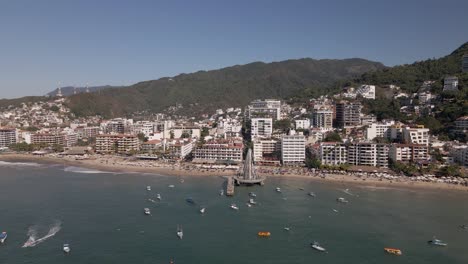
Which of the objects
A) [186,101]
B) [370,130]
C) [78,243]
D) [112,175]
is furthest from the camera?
[186,101]

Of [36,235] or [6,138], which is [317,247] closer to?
[36,235]

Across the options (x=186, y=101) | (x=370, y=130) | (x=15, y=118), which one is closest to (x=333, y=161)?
(x=370, y=130)

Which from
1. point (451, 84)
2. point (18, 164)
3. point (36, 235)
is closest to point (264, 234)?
Answer: point (36, 235)

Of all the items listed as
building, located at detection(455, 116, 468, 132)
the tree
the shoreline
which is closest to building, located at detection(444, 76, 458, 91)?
building, located at detection(455, 116, 468, 132)

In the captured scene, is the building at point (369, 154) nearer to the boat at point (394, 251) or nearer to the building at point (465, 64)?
the boat at point (394, 251)

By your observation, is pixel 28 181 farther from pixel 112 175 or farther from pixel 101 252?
pixel 101 252

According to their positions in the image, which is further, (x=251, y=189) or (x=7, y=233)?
(x=251, y=189)

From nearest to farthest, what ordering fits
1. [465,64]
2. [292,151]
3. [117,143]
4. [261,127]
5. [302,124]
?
[292,151] < [117,143] < [261,127] < [302,124] < [465,64]
